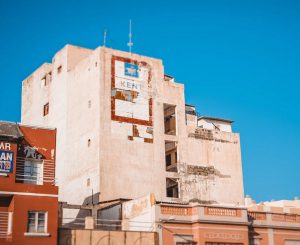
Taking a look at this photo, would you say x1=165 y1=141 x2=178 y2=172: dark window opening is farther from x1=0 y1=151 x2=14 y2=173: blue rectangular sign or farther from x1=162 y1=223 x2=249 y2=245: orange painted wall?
x1=0 y1=151 x2=14 y2=173: blue rectangular sign

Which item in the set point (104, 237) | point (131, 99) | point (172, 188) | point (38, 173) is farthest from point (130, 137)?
point (104, 237)

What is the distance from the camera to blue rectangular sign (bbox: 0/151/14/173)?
134ft

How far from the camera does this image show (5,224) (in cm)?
4041

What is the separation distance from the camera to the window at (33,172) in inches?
1710

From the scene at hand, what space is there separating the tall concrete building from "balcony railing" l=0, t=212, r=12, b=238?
19.8 meters

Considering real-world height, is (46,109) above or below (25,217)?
above

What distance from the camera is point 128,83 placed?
65688 mm

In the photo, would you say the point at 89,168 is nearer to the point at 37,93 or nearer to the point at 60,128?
the point at 60,128

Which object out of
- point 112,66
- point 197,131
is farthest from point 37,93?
point 197,131

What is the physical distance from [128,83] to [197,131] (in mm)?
10884

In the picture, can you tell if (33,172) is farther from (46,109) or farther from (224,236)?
(46,109)

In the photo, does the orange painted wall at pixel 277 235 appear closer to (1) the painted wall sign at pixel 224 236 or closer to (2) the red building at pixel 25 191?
(1) the painted wall sign at pixel 224 236

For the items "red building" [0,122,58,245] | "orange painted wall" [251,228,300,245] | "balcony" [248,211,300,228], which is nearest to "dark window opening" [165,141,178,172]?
"balcony" [248,211,300,228]

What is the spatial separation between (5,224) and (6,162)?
4.32 metres
